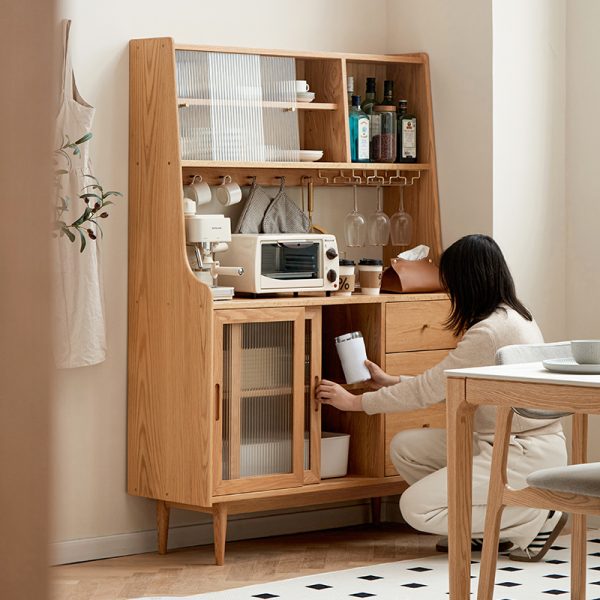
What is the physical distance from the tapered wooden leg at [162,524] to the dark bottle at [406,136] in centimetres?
167

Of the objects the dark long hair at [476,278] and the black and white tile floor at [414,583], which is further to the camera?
the dark long hair at [476,278]

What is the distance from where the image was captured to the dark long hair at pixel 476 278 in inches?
146

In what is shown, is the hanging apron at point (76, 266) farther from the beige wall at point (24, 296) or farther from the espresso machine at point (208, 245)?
the beige wall at point (24, 296)

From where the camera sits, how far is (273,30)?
14.6 feet

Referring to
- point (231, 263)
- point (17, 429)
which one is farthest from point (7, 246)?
point (231, 263)

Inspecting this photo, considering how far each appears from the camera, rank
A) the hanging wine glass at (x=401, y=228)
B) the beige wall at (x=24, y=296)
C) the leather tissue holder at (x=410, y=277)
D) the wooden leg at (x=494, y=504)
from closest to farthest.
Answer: the beige wall at (x=24, y=296) → the wooden leg at (x=494, y=504) → the leather tissue holder at (x=410, y=277) → the hanging wine glass at (x=401, y=228)

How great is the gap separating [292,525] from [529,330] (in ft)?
4.61

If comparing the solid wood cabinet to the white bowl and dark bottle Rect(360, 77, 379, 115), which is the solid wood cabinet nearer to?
dark bottle Rect(360, 77, 379, 115)

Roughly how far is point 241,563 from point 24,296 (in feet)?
12.0

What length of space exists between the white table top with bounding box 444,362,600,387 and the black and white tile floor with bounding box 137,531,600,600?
903 millimetres

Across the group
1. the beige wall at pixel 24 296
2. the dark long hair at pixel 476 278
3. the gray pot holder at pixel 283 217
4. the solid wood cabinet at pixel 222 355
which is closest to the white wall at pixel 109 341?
the solid wood cabinet at pixel 222 355

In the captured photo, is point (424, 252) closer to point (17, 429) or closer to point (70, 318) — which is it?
point (70, 318)

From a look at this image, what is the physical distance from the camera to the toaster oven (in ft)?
13.2

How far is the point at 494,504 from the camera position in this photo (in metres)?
2.82
